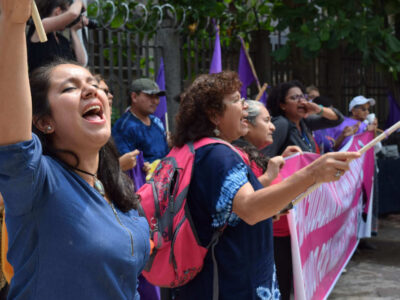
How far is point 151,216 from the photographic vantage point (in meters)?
2.66

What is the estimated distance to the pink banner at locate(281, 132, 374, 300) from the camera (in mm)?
3699

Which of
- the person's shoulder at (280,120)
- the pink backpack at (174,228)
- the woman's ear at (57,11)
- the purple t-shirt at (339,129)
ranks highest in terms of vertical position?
the woman's ear at (57,11)

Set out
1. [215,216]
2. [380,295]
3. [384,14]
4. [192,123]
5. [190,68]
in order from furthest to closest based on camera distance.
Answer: [384,14] < [190,68] < [380,295] < [192,123] < [215,216]

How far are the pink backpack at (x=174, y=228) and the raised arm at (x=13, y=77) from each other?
127 centimetres

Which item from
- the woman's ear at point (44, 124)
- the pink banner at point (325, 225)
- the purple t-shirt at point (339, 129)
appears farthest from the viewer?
the purple t-shirt at point (339, 129)

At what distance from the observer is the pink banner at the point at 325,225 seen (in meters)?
3.70

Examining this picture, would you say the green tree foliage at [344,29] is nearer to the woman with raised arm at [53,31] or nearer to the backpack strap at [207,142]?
the woman with raised arm at [53,31]

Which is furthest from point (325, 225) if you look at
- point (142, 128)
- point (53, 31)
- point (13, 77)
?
point (13, 77)

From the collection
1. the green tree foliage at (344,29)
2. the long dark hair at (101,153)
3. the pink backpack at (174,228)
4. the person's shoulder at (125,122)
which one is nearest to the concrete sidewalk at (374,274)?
the person's shoulder at (125,122)

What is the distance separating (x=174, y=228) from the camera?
2.59 metres

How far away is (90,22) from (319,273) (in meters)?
2.58

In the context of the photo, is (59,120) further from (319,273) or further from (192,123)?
(319,273)

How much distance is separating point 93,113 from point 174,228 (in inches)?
37.8

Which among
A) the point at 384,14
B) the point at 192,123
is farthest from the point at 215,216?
the point at 384,14
